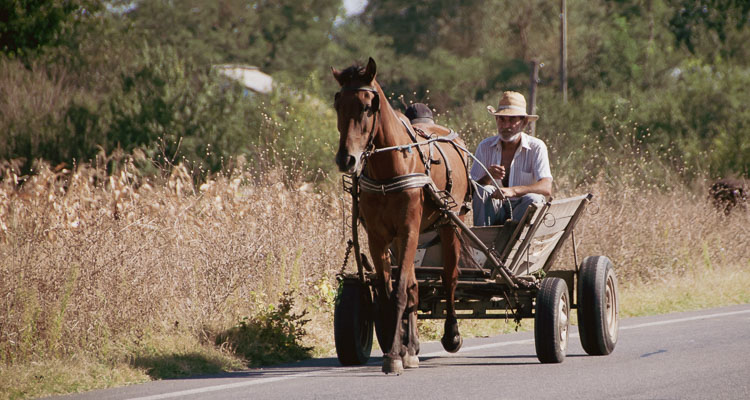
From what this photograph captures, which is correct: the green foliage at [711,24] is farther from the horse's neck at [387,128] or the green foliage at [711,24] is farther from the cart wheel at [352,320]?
the horse's neck at [387,128]

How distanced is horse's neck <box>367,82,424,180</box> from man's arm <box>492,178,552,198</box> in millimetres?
1444

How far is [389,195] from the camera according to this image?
7.81 metres

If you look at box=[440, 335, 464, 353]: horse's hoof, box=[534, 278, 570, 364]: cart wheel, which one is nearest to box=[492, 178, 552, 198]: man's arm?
box=[534, 278, 570, 364]: cart wheel

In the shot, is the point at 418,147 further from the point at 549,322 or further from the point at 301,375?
the point at 301,375

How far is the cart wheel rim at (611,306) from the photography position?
9.45 m

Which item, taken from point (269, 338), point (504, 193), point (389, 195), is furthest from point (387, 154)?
point (269, 338)

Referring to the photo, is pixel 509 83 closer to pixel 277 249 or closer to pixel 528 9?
pixel 528 9

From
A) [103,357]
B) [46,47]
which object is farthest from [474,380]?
[46,47]

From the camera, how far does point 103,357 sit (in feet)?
27.3

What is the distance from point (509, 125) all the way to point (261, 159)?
4593mm

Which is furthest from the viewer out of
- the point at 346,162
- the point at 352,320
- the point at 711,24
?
the point at 711,24

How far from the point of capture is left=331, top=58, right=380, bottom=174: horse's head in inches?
284

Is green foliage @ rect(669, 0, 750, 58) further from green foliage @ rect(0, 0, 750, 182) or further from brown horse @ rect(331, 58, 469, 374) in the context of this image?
brown horse @ rect(331, 58, 469, 374)

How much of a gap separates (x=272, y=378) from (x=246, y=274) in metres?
2.63
